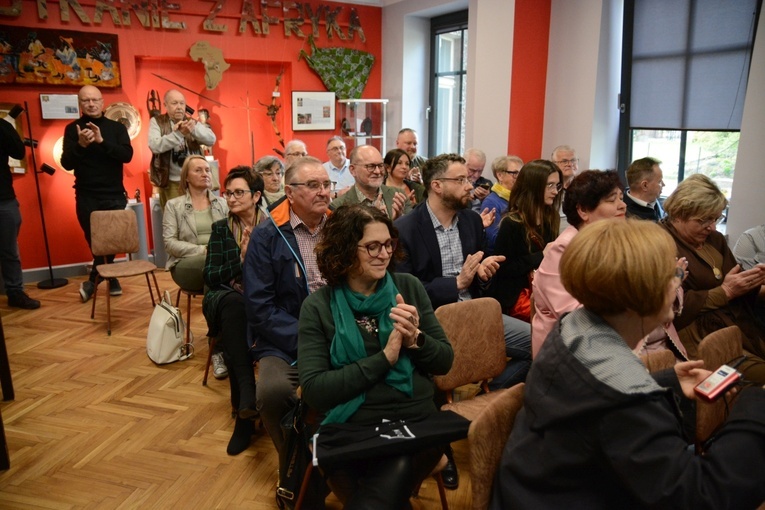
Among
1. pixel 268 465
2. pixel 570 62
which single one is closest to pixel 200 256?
pixel 268 465

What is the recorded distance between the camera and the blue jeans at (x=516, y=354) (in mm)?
2744

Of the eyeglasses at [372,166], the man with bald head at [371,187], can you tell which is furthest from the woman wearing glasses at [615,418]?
the eyeglasses at [372,166]

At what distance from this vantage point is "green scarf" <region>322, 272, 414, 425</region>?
1864 mm

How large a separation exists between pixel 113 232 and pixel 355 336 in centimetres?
344

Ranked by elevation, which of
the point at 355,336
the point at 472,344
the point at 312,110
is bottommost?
the point at 472,344

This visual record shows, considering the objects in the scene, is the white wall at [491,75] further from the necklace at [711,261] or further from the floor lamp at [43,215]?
the floor lamp at [43,215]

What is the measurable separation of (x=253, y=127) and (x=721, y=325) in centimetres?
562

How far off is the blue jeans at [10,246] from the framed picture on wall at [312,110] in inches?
127

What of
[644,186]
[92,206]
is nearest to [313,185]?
[644,186]

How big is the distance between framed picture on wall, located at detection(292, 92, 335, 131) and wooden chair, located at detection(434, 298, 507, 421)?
5.10 meters

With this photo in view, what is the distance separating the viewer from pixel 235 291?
10.1 ft

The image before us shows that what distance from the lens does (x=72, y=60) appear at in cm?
552

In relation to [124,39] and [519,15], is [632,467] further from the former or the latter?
[124,39]

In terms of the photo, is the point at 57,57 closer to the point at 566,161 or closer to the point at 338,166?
the point at 338,166
